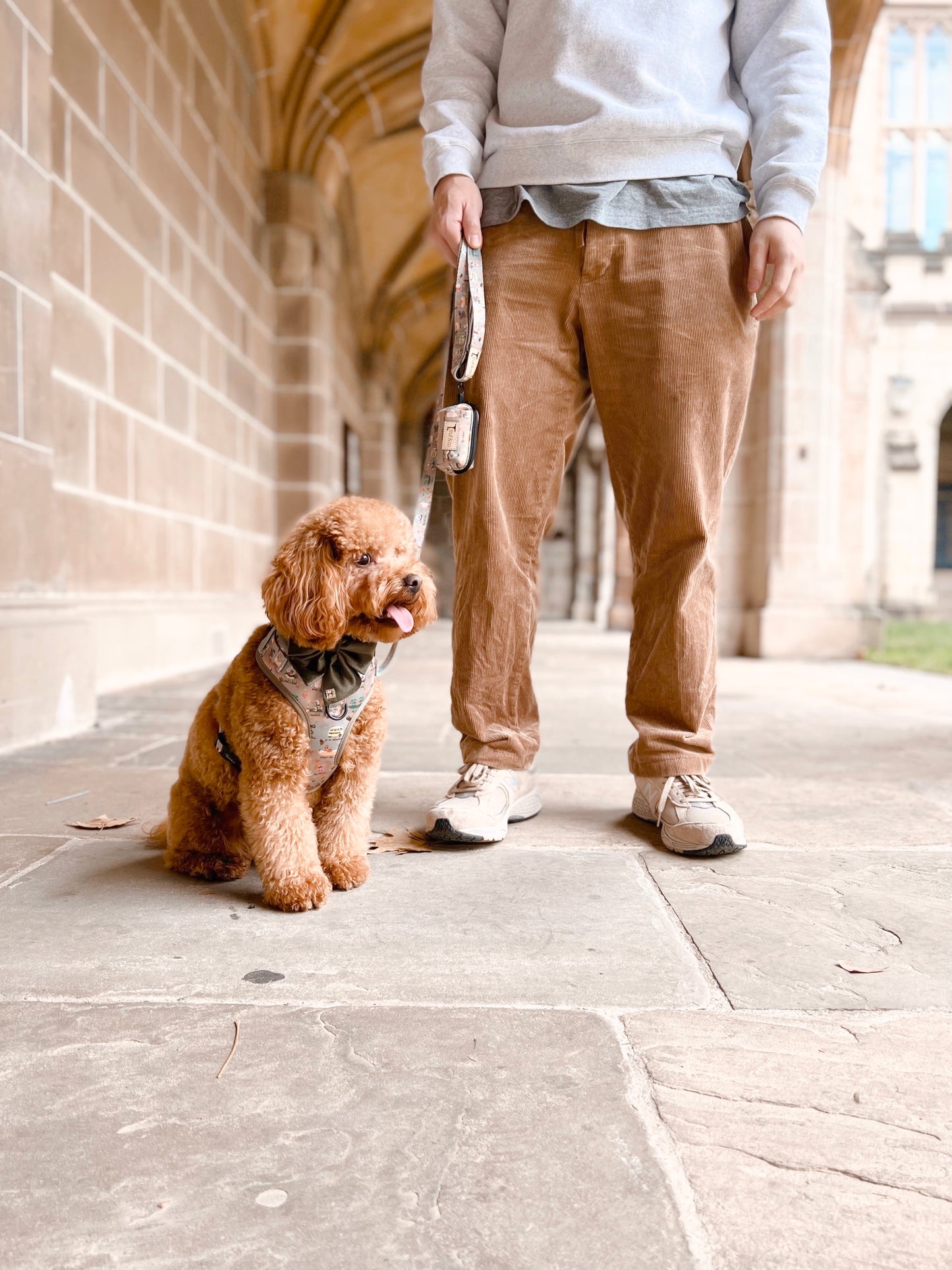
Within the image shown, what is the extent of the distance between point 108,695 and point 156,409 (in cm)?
170

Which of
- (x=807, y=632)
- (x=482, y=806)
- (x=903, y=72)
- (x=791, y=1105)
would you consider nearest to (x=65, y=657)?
(x=482, y=806)

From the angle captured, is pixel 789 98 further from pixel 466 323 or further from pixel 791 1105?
pixel 791 1105

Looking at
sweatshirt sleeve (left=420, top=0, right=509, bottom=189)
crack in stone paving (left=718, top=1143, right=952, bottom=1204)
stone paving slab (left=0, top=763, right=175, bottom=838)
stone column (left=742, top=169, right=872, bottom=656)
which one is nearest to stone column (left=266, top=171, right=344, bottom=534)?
stone column (left=742, top=169, right=872, bottom=656)

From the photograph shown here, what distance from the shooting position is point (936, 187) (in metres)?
20.6

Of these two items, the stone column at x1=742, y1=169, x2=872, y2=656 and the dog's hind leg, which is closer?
the dog's hind leg

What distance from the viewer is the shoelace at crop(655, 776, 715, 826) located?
76.7 inches

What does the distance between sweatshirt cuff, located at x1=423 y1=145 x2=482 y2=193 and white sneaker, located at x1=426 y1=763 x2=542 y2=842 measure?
4.04 feet

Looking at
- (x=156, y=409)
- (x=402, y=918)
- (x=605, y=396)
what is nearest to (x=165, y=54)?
(x=156, y=409)

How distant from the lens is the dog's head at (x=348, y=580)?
1.45 m

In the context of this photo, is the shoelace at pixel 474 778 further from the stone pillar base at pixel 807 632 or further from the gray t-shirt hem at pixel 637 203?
the stone pillar base at pixel 807 632

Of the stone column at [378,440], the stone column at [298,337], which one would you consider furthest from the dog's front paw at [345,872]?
the stone column at [378,440]

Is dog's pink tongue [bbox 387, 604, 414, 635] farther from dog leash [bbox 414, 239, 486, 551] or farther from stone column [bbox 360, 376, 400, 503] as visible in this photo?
stone column [bbox 360, 376, 400, 503]

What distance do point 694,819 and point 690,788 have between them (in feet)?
0.33

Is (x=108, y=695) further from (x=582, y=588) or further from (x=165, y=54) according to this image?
(x=582, y=588)
